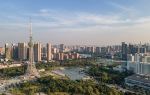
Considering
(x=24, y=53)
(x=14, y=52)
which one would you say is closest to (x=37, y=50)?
(x=24, y=53)

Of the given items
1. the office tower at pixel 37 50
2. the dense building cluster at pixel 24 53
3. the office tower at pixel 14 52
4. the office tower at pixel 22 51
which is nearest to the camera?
the office tower at pixel 37 50

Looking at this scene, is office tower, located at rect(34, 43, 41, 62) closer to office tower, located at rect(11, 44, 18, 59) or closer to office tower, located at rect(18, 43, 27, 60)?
office tower, located at rect(18, 43, 27, 60)

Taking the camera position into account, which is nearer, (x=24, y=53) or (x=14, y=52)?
(x=24, y=53)

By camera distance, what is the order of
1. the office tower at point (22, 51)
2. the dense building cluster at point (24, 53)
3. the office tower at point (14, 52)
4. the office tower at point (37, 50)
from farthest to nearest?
the office tower at point (14, 52), the office tower at point (22, 51), the dense building cluster at point (24, 53), the office tower at point (37, 50)

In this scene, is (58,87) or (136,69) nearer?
(58,87)

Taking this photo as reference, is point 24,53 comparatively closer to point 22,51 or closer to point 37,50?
point 22,51

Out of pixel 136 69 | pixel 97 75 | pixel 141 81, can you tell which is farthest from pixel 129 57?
pixel 141 81

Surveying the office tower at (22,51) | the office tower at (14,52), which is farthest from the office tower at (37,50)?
the office tower at (14,52)

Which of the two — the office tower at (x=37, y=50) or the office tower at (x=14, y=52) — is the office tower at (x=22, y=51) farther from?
the office tower at (x=37, y=50)

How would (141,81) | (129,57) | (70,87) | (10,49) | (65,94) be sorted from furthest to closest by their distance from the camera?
(10,49) → (129,57) → (141,81) → (70,87) → (65,94)

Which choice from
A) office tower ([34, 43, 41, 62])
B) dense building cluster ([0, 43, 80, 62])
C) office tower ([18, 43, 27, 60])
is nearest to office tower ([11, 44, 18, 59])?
dense building cluster ([0, 43, 80, 62])

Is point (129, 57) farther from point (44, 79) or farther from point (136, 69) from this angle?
point (44, 79)
